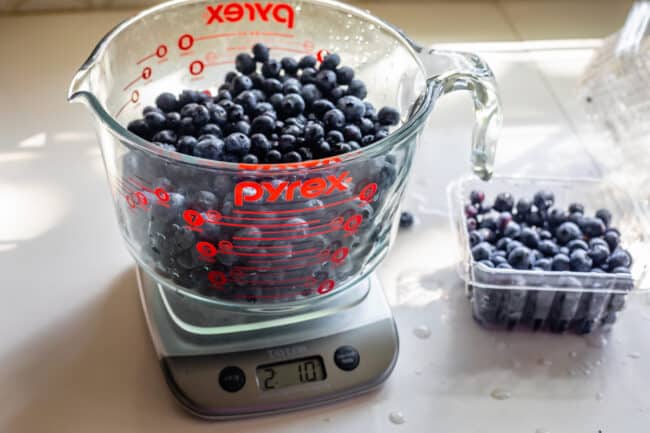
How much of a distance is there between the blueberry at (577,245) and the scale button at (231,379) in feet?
1.31

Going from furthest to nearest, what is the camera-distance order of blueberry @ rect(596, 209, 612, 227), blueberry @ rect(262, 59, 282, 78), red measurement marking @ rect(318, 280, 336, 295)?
blueberry @ rect(596, 209, 612, 227), blueberry @ rect(262, 59, 282, 78), red measurement marking @ rect(318, 280, 336, 295)

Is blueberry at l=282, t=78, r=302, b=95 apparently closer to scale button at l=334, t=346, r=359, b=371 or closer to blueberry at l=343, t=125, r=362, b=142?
blueberry at l=343, t=125, r=362, b=142

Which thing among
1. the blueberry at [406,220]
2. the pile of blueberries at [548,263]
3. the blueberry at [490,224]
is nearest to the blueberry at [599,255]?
the pile of blueberries at [548,263]

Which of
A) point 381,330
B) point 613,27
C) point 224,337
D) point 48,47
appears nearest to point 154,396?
point 224,337

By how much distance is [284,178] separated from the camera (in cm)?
62

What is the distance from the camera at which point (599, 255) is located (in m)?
0.85

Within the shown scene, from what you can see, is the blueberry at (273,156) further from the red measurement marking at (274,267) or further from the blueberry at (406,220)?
the blueberry at (406,220)

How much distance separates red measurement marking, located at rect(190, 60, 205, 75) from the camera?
0.88 metres

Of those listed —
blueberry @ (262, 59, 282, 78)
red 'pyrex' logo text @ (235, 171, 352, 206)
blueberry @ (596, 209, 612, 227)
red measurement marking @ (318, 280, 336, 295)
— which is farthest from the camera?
blueberry @ (596, 209, 612, 227)

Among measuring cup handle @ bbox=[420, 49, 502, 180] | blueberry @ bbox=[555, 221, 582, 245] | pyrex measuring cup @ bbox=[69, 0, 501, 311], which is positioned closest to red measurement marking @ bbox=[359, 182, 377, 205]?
pyrex measuring cup @ bbox=[69, 0, 501, 311]

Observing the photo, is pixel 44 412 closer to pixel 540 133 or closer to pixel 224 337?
pixel 224 337

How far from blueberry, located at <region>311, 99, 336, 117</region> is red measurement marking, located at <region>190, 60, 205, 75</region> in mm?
187

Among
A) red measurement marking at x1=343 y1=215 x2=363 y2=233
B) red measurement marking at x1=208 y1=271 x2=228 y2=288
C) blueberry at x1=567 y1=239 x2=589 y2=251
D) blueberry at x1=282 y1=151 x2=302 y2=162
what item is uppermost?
blueberry at x1=282 y1=151 x2=302 y2=162

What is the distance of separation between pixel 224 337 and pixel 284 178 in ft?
0.71
